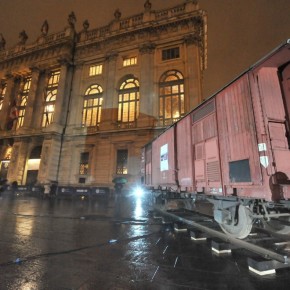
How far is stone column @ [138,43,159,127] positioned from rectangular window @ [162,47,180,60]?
5.06 feet

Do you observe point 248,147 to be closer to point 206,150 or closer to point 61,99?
point 206,150

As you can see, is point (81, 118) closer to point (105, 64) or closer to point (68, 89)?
point (68, 89)

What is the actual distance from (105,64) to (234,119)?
26.4 metres

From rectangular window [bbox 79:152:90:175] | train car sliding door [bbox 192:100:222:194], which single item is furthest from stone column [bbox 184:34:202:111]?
train car sliding door [bbox 192:100:222:194]

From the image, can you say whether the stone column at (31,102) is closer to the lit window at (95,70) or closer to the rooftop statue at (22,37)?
the rooftop statue at (22,37)

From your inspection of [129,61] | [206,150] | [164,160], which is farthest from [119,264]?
[129,61]

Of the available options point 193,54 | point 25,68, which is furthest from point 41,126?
point 193,54

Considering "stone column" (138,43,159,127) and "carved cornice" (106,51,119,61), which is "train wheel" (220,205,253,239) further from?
"carved cornice" (106,51,119,61)

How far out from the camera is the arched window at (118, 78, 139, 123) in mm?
25047

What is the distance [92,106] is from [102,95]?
2.11 meters

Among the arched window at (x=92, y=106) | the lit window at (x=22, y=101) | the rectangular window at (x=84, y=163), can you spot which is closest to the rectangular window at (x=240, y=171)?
the rectangular window at (x=84, y=163)

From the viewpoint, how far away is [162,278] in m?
3.16

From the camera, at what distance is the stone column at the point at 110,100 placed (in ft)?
81.4

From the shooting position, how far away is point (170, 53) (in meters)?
24.9
